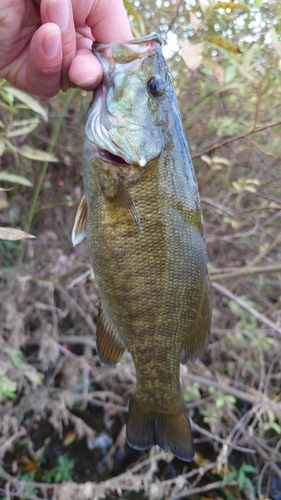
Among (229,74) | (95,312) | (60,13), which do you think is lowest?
(95,312)

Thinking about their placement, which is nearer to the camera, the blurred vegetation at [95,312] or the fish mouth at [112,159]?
the fish mouth at [112,159]

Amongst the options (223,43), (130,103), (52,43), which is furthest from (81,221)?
(223,43)

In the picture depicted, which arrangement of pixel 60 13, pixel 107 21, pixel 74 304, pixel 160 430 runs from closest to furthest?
pixel 60 13 → pixel 107 21 → pixel 160 430 → pixel 74 304

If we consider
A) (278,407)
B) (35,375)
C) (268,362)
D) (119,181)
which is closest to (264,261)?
(268,362)

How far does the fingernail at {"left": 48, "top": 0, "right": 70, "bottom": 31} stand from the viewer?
98cm

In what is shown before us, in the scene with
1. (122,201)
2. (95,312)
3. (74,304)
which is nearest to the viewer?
(122,201)

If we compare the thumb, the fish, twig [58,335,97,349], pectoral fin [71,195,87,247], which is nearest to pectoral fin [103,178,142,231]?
the fish

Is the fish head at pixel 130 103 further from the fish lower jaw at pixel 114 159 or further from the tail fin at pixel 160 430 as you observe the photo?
the tail fin at pixel 160 430

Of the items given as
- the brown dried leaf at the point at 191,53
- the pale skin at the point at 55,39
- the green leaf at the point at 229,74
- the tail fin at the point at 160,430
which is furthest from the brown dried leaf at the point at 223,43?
the tail fin at the point at 160,430

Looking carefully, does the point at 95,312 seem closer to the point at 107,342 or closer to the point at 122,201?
the point at 107,342

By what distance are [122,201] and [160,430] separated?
848mm

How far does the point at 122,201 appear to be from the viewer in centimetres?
110

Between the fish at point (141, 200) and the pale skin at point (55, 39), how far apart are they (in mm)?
88

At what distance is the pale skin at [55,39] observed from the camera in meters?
1.01
